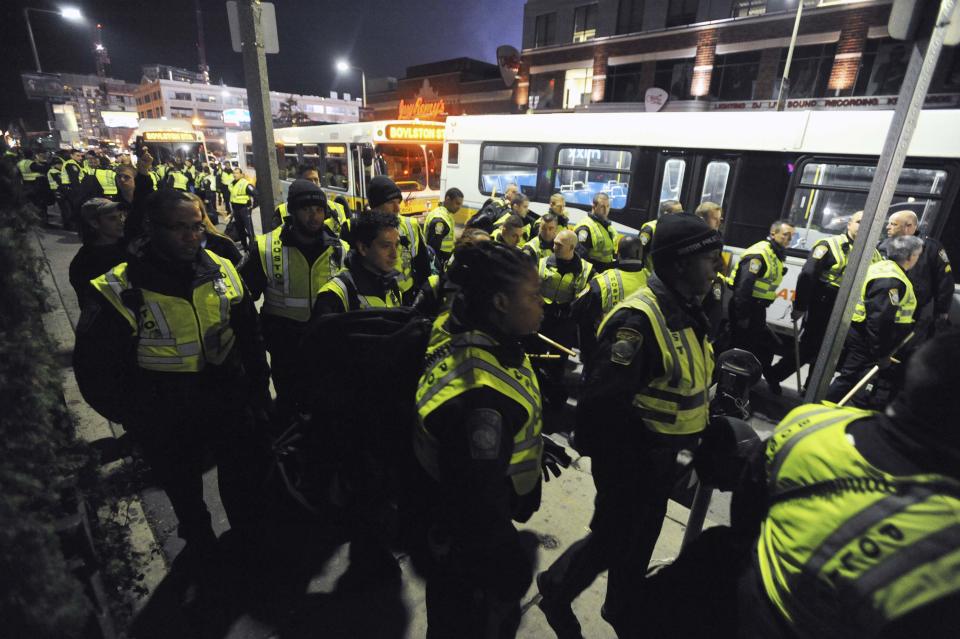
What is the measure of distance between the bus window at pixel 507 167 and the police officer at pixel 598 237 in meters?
2.97

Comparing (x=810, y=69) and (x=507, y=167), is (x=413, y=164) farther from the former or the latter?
(x=810, y=69)

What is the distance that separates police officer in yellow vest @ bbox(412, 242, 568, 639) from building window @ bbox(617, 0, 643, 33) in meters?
29.9

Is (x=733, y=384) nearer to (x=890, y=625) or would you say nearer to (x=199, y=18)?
(x=890, y=625)

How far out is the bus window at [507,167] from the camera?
973 cm

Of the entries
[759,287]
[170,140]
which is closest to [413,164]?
[759,287]

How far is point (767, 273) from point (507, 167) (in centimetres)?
622

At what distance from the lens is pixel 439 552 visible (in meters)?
1.76

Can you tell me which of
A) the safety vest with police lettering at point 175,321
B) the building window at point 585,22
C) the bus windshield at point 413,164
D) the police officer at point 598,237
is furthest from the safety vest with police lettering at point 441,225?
the building window at point 585,22

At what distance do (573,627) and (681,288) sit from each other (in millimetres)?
1787

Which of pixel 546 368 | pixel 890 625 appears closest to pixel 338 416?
pixel 546 368

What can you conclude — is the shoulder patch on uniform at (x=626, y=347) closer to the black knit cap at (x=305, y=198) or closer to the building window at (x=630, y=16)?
the black knit cap at (x=305, y=198)

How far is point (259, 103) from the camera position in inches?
247

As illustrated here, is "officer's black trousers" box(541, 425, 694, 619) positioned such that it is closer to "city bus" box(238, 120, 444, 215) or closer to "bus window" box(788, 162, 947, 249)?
"bus window" box(788, 162, 947, 249)

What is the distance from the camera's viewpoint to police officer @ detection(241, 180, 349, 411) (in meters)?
3.58
